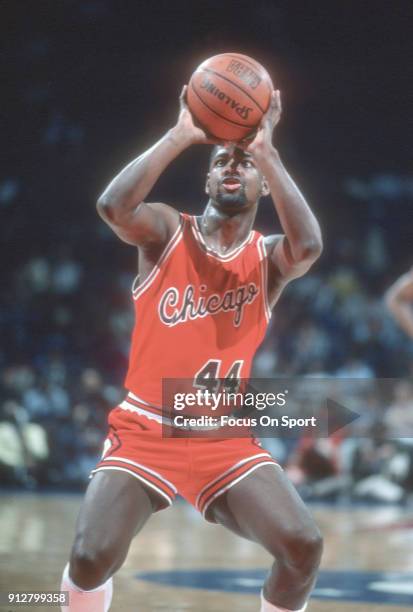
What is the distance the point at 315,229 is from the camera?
4023 millimetres

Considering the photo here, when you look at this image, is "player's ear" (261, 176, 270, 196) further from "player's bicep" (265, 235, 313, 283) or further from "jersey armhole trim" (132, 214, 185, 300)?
"jersey armhole trim" (132, 214, 185, 300)

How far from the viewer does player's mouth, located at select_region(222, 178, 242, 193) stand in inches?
166

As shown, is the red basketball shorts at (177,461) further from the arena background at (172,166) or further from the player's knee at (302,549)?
the arena background at (172,166)

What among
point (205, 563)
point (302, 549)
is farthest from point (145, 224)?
point (205, 563)

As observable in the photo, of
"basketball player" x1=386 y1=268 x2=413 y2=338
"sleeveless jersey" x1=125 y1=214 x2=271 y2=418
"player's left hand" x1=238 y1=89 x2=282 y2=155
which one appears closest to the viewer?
"player's left hand" x1=238 y1=89 x2=282 y2=155

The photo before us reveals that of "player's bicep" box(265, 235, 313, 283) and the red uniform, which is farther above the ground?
"player's bicep" box(265, 235, 313, 283)

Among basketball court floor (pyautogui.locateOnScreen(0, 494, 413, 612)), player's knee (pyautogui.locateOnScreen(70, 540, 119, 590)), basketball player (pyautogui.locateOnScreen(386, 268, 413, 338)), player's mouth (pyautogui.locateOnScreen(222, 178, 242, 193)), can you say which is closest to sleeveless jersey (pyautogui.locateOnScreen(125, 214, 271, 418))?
player's mouth (pyautogui.locateOnScreen(222, 178, 242, 193))

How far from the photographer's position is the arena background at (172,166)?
14.3 meters

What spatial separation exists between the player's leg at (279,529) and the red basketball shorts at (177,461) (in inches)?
2.3

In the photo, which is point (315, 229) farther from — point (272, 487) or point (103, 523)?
point (103, 523)

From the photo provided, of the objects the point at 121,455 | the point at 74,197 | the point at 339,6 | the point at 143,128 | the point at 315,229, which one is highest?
the point at 339,6

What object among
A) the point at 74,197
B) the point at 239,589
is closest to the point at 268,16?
the point at 74,197

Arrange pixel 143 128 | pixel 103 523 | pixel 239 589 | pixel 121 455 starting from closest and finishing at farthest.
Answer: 1. pixel 103 523
2. pixel 121 455
3. pixel 239 589
4. pixel 143 128

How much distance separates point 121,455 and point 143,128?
41.0ft
